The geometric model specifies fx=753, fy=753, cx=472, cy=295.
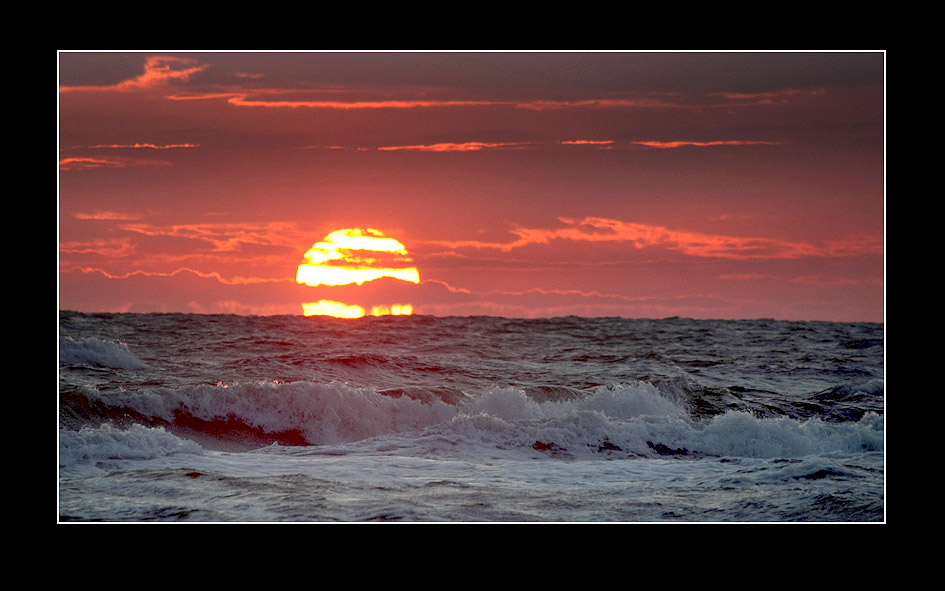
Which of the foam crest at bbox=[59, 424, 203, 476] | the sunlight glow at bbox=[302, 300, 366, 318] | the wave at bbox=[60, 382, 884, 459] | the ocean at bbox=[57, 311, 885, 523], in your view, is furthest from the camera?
the sunlight glow at bbox=[302, 300, 366, 318]

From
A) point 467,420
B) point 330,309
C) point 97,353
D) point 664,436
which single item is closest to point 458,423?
point 467,420

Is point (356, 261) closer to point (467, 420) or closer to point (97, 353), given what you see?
point (467, 420)

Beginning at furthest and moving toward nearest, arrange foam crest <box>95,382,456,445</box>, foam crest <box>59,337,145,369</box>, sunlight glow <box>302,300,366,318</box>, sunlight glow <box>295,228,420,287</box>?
1. foam crest <box>59,337,145,369</box>
2. sunlight glow <box>302,300,366,318</box>
3. sunlight glow <box>295,228,420,287</box>
4. foam crest <box>95,382,456,445</box>

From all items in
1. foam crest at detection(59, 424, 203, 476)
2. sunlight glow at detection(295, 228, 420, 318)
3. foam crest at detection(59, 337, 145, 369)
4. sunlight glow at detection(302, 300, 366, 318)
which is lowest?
foam crest at detection(59, 424, 203, 476)

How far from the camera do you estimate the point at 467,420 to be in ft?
36.1

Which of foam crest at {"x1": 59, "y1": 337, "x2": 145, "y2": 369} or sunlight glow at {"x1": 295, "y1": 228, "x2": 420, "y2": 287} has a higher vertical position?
sunlight glow at {"x1": 295, "y1": 228, "x2": 420, "y2": 287}

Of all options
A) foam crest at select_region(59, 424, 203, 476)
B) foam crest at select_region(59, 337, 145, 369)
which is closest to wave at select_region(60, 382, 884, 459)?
foam crest at select_region(59, 424, 203, 476)

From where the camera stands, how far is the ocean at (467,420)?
7.37m

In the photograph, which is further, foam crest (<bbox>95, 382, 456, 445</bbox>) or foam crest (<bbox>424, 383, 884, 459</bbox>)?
foam crest (<bbox>95, 382, 456, 445</bbox>)

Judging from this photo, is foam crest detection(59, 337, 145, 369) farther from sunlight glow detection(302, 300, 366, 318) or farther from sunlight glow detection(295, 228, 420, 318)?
sunlight glow detection(295, 228, 420, 318)

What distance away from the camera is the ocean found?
24.2ft

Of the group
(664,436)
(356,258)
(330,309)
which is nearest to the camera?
(664,436)

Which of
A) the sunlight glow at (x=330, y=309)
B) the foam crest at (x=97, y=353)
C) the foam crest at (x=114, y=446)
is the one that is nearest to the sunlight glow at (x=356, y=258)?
the sunlight glow at (x=330, y=309)
